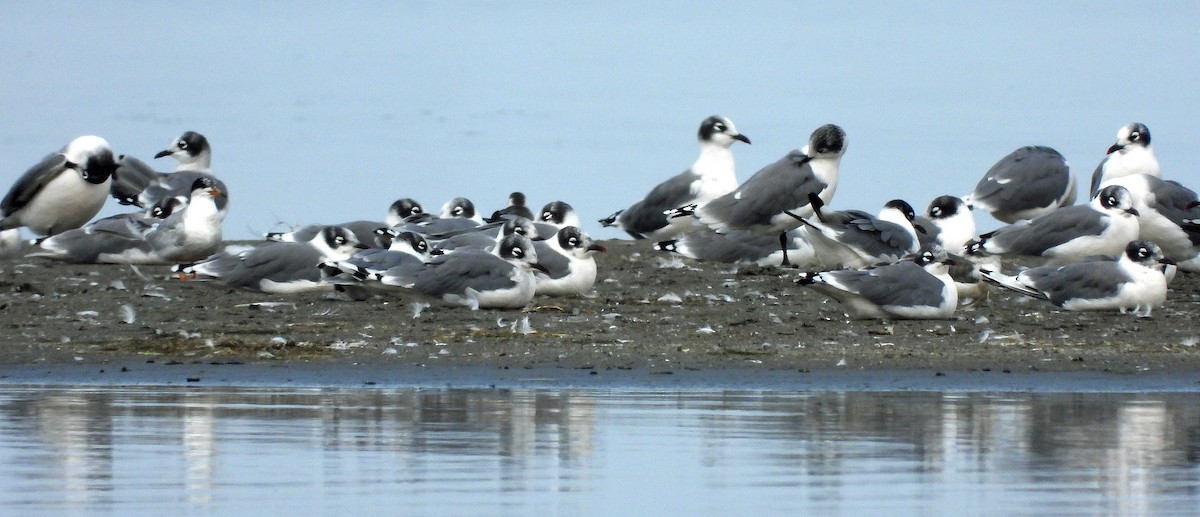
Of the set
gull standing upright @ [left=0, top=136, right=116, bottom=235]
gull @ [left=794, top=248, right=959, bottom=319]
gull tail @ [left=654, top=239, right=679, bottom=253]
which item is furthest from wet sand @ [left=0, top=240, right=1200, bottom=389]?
gull standing upright @ [left=0, top=136, right=116, bottom=235]

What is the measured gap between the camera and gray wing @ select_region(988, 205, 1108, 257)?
15055 millimetres

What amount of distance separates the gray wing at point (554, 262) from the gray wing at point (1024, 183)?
5194 millimetres

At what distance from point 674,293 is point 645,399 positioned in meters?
5.10

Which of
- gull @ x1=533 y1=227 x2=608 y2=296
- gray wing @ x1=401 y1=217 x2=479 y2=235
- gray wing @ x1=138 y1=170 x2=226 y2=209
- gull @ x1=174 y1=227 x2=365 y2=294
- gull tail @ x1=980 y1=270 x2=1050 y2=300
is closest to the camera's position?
gull tail @ x1=980 y1=270 x2=1050 y2=300

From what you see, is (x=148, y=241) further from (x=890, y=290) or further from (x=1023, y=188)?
(x=1023, y=188)

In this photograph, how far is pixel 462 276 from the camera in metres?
12.7

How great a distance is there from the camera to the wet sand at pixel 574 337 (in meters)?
10.0

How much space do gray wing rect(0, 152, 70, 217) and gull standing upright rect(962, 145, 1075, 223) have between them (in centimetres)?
807

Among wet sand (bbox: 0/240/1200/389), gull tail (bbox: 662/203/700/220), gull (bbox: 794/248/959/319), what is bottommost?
wet sand (bbox: 0/240/1200/389)

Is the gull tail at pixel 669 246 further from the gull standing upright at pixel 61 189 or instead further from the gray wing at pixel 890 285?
the gull standing upright at pixel 61 189

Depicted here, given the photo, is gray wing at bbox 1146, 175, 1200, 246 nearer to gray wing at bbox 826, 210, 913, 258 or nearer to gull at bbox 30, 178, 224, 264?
gray wing at bbox 826, 210, 913, 258

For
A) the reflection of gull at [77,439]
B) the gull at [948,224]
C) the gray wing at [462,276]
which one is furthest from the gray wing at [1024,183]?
the reflection of gull at [77,439]

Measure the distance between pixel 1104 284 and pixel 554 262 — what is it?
3.70 m

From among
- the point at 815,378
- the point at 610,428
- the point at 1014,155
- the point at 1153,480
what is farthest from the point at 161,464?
the point at 1014,155
